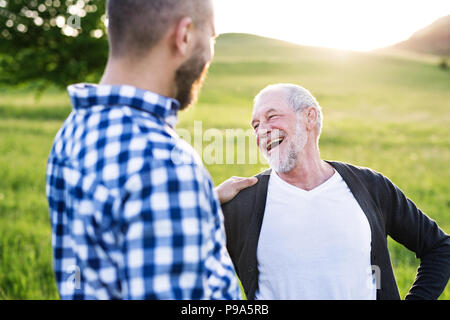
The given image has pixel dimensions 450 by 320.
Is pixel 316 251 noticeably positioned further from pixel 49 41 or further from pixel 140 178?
pixel 49 41

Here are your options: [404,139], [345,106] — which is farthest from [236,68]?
[404,139]

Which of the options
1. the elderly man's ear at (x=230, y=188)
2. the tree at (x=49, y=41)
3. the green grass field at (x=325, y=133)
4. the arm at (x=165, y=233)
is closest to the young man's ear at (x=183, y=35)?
the arm at (x=165, y=233)

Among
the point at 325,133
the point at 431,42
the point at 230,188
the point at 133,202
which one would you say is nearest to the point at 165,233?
the point at 133,202

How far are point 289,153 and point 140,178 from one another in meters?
1.80

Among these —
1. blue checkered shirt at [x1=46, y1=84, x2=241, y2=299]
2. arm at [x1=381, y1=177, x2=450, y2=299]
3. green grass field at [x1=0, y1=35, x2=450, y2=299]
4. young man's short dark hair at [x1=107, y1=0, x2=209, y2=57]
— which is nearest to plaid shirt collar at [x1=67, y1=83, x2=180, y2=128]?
blue checkered shirt at [x1=46, y1=84, x2=241, y2=299]

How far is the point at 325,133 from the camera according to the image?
17.4 meters

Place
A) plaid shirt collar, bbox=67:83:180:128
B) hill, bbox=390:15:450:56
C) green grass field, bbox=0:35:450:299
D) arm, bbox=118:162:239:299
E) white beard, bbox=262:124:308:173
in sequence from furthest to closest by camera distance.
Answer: hill, bbox=390:15:450:56 < green grass field, bbox=0:35:450:299 < white beard, bbox=262:124:308:173 < plaid shirt collar, bbox=67:83:180:128 < arm, bbox=118:162:239:299

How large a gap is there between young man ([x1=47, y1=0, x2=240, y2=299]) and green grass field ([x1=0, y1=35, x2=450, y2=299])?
3.10 m

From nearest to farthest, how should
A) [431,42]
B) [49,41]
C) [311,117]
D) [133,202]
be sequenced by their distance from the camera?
[133,202] → [311,117] → [49,41] → [431,42]

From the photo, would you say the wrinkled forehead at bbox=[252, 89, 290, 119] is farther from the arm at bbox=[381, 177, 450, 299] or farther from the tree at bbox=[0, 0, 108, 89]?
the tree at bbox=[0, 0, 108, 89]

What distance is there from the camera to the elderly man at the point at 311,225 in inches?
101

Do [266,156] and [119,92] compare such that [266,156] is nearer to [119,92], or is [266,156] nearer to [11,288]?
[119,92]

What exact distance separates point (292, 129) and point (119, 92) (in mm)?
1762

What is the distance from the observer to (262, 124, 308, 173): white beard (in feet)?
9.41
